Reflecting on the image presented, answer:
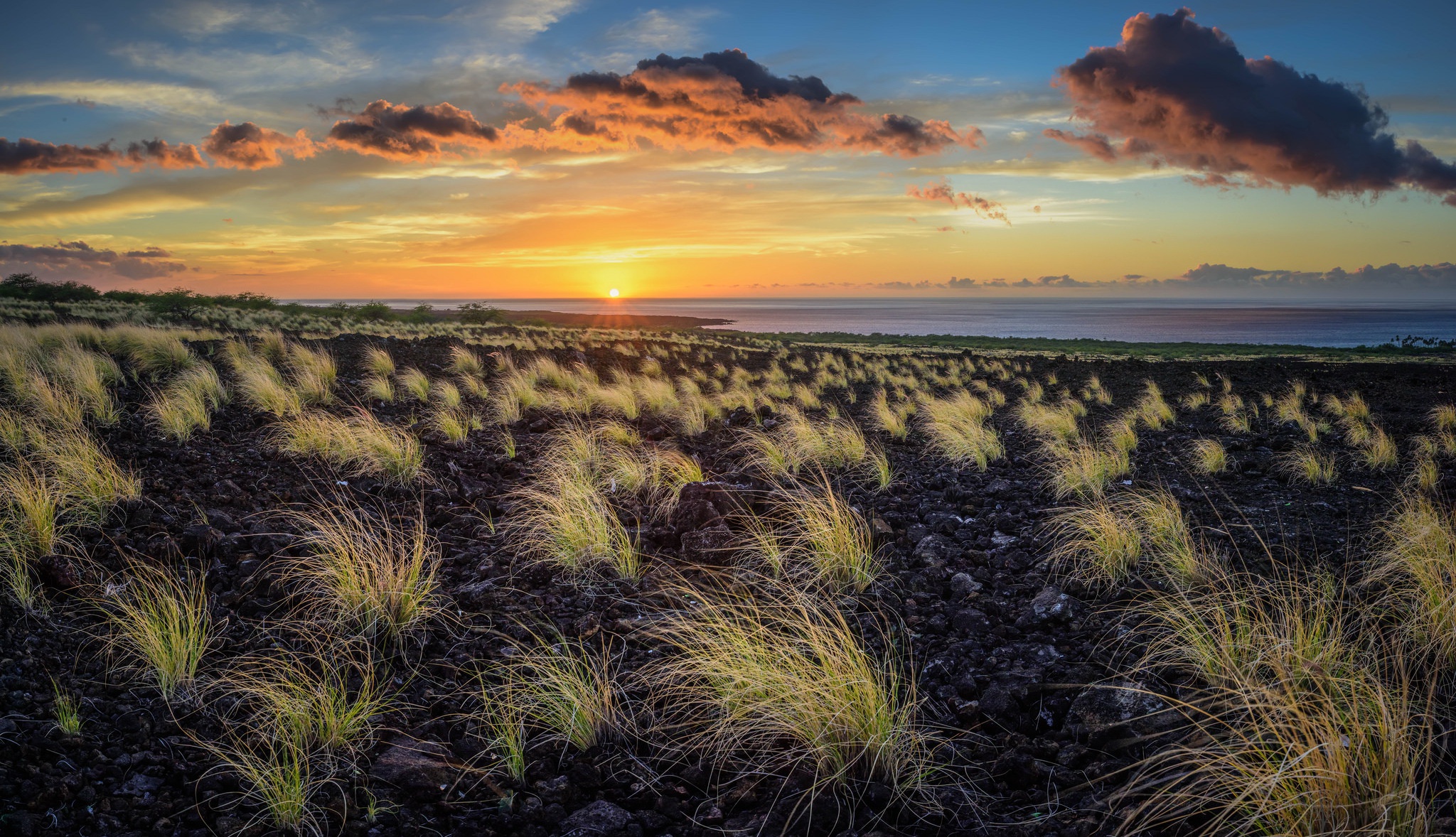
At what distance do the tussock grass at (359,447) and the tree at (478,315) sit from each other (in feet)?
149

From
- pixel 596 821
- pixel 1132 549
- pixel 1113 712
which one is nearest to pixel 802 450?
pixel 1132 549

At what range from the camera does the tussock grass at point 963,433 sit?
330 inches

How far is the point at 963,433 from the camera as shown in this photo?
967cm

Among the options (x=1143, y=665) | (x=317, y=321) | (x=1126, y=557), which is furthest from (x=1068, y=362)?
(x=317, y=321)

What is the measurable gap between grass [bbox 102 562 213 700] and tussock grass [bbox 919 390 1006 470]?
23.3 feet

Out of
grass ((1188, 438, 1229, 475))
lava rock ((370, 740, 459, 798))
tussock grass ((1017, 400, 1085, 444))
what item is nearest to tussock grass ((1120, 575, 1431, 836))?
lava rock ((370, 740, 459, 798))

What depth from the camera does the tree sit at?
175 feet

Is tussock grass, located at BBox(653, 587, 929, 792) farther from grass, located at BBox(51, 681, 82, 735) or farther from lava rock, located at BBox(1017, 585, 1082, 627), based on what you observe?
grass, located at BBox(51, 681, 82, 735)

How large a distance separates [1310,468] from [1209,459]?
0.90m

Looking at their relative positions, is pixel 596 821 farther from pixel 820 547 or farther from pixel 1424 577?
pixel 1424 577

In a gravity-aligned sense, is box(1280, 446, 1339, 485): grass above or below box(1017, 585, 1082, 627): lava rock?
above

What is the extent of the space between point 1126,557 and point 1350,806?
2709 mm

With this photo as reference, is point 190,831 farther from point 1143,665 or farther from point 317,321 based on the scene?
point 317,321

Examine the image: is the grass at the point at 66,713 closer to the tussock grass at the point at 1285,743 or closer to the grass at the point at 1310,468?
the tussock grass at the point at 1285,743
